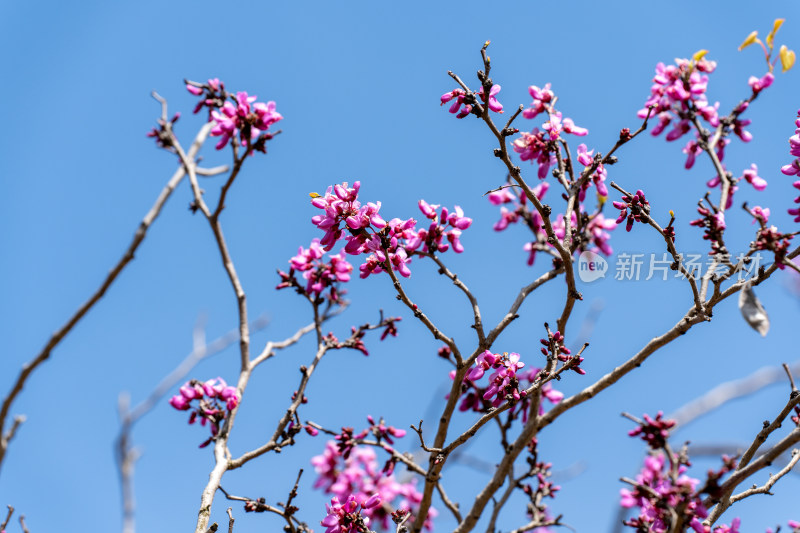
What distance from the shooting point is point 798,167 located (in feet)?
12.5

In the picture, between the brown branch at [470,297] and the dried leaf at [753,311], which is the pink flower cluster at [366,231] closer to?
the brown branch at [470,297]

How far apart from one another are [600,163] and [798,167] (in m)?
1.10

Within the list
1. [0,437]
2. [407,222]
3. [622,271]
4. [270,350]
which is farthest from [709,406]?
[0,437]

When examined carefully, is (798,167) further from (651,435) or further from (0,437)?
(0,437)

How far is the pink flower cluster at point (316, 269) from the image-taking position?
471cm

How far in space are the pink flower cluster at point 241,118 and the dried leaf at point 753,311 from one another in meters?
3.05

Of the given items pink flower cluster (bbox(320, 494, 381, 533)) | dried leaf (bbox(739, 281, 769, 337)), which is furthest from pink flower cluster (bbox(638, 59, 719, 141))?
pink flower cluster (bbox(320, 494, 381, 533))

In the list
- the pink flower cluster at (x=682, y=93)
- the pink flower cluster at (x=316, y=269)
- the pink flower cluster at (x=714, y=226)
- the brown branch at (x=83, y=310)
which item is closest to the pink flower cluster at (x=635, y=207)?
the pink flower cluster at (x=714, y=226)

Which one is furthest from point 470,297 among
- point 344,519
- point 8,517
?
point 8,517

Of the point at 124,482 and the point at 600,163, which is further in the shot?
the point at 124,482

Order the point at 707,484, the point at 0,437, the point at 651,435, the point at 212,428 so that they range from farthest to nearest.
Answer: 1. the point at 212,428
2. the point at 0,437
3. the point at 651,435
4. the point at 707,484

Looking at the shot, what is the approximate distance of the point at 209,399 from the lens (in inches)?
175

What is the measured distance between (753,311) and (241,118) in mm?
3301

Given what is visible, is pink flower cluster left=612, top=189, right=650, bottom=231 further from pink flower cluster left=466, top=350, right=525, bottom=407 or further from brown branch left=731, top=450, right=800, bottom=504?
brown branch left=731, top=450, right=800, bottom=504
